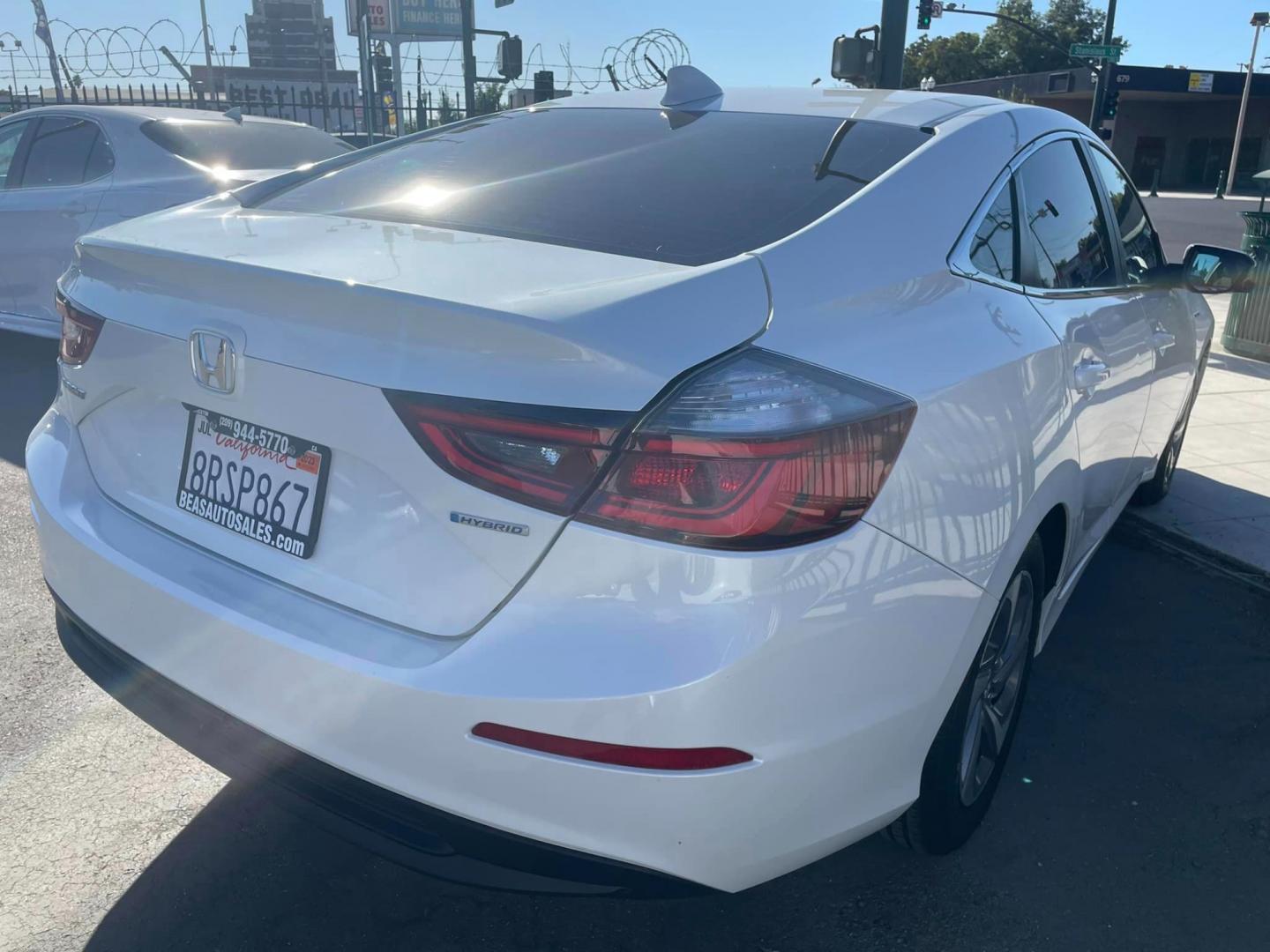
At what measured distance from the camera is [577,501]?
1.73 m

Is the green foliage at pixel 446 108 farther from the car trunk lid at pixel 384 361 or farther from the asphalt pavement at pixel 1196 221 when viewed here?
the car trunk lid at pixel 384 361

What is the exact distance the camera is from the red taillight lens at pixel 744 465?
1.72 metres

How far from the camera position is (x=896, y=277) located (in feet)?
7.27

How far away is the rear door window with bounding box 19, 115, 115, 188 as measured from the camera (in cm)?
723

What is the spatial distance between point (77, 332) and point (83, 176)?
5553 mm

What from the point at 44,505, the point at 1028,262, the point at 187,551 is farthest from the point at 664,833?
the point at 1028,262

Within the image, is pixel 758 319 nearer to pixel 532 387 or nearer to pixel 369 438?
pixel 532 387

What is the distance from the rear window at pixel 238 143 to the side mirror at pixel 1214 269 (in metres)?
5.82

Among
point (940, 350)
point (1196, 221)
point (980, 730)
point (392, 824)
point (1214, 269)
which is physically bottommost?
point (1196, 221)

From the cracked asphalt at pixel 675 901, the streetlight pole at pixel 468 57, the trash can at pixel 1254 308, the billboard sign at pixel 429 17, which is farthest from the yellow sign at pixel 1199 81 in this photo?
the cracked asphalt at pixel 675 901

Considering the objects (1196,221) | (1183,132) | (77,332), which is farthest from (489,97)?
(1183,132)

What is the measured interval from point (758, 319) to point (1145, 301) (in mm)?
2266

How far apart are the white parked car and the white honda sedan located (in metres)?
5.01

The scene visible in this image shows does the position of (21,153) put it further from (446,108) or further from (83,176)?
(446,108)
